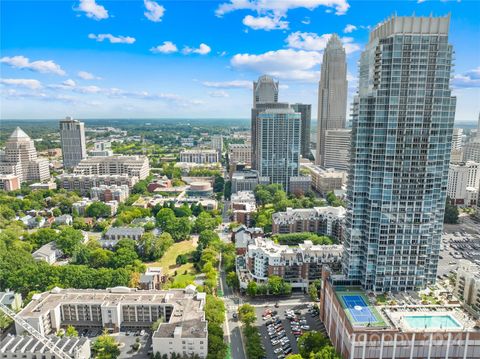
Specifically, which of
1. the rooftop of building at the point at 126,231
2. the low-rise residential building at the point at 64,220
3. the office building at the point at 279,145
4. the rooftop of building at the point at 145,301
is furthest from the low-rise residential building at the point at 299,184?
the rooftop of building at the point at 145,301

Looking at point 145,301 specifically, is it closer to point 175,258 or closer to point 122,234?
point 175,258

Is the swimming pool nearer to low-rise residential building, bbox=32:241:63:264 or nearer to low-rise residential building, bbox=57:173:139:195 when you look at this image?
low-rise residential building, bbox=32:241:63:264

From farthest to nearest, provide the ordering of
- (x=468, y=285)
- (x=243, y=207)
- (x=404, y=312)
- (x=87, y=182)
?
(x=87, y=182), (x=243, y=207), (x=468, y=285), (x=404, y=312)

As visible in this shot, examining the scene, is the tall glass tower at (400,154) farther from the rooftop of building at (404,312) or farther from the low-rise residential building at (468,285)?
the low-rise residential building at (468,285)

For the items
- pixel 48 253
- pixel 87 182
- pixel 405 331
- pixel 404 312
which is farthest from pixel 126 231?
pixel 405 331

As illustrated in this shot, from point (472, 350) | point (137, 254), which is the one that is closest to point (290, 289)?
point (472, 350)

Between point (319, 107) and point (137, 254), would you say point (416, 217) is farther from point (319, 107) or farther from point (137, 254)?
point (319, 107)
